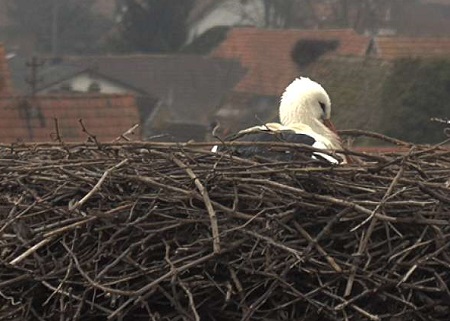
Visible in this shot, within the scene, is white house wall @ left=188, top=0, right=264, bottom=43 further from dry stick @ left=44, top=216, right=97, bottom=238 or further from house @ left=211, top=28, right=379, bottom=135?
dry stick @ left=44, top=216, right=97, bottom=238

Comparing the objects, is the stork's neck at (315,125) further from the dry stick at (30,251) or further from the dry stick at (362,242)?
the dry stick at (30,251)

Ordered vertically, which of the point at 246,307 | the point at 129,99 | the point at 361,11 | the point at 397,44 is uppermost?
the point at 246,307

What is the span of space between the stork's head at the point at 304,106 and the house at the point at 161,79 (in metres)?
21.1

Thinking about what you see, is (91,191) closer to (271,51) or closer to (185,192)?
(185,192)

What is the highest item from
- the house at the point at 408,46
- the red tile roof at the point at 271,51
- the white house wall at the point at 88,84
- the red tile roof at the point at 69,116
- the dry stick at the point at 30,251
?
the dry stick at the point at 30,251

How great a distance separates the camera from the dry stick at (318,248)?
3242mm

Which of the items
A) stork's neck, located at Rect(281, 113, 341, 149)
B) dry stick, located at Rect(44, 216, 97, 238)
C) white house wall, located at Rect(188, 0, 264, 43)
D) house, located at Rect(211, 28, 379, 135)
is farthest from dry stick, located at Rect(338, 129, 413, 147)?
white house wall, located at Rect(188, 0, 264, 43)

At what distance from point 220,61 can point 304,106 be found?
26.5 metres

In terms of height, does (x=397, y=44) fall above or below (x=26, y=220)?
below

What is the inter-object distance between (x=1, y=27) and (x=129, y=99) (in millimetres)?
29810

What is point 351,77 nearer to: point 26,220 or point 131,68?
point 131,68

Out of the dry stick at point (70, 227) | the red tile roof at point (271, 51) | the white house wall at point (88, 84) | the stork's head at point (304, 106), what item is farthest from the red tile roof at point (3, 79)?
the dry stick at point (70, 227)

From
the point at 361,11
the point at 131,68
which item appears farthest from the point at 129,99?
the point at 361,11

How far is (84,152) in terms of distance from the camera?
13.1ft
